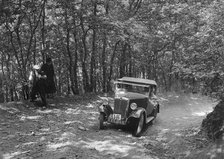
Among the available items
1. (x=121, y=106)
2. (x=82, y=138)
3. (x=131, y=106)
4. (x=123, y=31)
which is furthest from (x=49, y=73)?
(x=123, y=31)

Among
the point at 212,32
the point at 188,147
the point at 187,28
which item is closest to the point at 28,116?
the point at 188,147

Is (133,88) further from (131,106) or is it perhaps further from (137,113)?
(137,113)

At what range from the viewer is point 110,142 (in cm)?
655

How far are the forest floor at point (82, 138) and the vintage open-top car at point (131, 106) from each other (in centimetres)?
40

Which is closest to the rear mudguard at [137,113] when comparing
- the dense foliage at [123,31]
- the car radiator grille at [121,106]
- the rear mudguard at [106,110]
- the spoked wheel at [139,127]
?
the spoked wheel at [139,127]

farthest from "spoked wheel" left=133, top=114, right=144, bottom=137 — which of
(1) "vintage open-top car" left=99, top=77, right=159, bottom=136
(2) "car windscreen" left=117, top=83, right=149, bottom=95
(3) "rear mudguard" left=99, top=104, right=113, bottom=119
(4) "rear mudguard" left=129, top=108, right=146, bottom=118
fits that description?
(2) "car windscreen" left=117, top=83, right=149, bottom=95

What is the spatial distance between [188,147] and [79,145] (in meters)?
3.07

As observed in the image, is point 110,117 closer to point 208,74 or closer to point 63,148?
point 63,148

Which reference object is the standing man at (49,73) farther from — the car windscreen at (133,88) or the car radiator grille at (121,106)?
the car radiator grille at (121,106)

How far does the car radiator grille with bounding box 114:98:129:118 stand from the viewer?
7.87 metres

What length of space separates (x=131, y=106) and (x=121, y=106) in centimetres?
35

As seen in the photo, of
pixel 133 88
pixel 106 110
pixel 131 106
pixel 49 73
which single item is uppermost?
pixel 49 73

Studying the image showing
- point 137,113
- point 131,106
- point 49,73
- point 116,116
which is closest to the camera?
point 137,113

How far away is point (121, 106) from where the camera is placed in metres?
7.93
